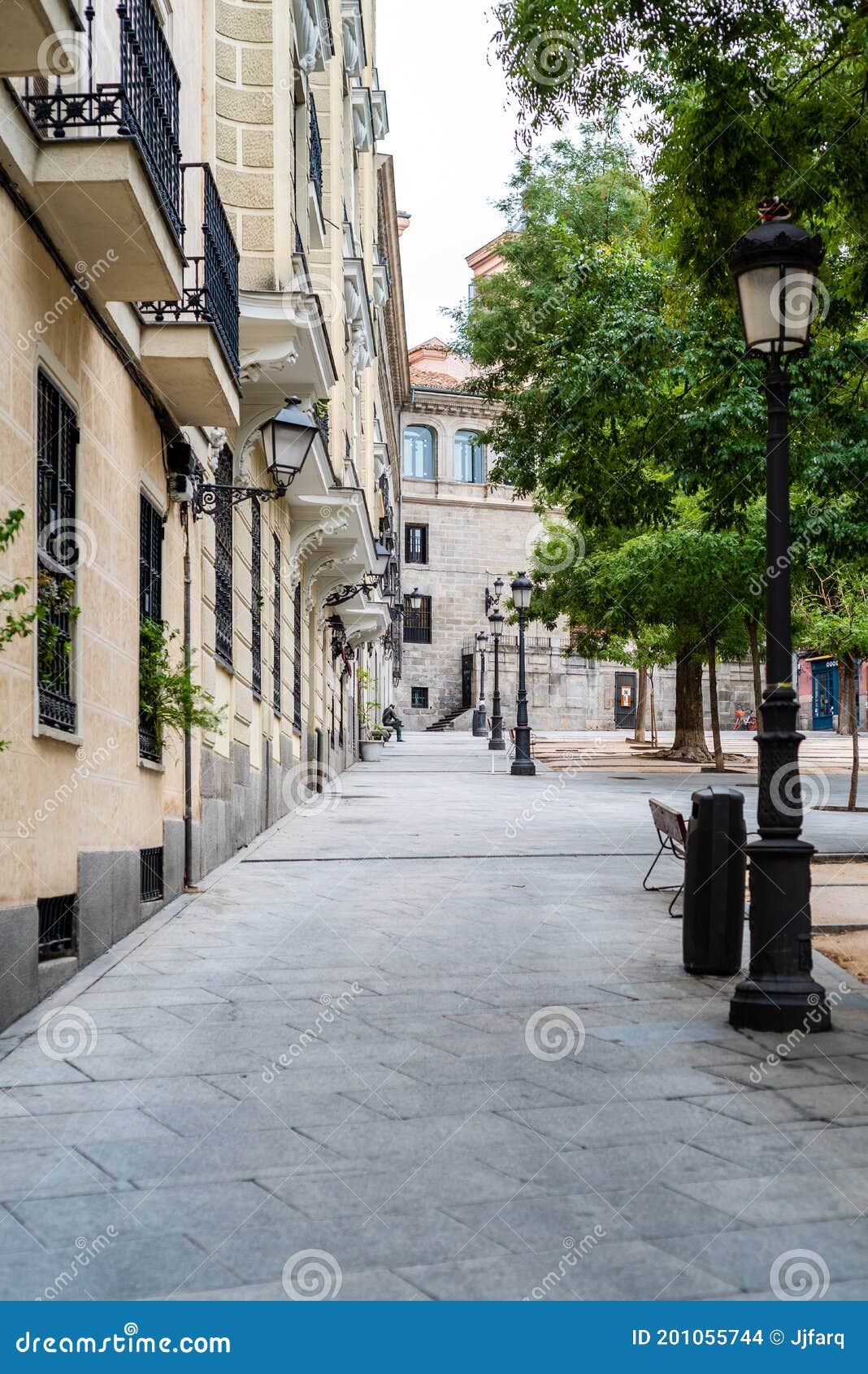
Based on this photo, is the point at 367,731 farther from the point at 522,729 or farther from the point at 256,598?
the point at 256,598

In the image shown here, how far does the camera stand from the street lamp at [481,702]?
51688 mm

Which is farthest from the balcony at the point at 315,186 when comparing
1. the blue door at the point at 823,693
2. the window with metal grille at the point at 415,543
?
the window with metal grille at the point at 415,543

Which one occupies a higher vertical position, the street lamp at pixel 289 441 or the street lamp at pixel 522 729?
the street lamp at pixel 289 441

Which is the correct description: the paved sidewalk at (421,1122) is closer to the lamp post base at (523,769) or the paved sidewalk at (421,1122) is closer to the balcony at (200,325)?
the balcony at (200,325)

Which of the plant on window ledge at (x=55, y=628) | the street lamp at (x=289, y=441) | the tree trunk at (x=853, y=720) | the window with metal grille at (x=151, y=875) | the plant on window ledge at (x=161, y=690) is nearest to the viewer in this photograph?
the plant on window ledge at (x=55, y=628)

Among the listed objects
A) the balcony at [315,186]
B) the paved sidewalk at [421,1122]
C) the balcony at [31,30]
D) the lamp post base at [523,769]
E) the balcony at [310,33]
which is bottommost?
the paved sidewalk at [421,1122]

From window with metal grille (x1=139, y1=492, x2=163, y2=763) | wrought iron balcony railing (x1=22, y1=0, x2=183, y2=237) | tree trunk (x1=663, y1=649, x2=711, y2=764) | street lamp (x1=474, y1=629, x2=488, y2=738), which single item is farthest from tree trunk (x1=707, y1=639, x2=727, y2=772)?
street lamp (x1=474, y1=629, x2=488, y2=738)

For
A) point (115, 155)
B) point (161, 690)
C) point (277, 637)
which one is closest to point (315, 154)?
point (277, 637)

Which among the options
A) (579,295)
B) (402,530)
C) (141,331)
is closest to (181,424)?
(141,331)

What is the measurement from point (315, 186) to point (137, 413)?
28.4 ft

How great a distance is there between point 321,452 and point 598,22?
8568 millimetres

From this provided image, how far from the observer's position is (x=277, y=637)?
17578mm

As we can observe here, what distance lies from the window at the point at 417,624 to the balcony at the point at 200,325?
51.5 metres

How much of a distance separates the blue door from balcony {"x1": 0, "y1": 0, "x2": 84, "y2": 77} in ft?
173
